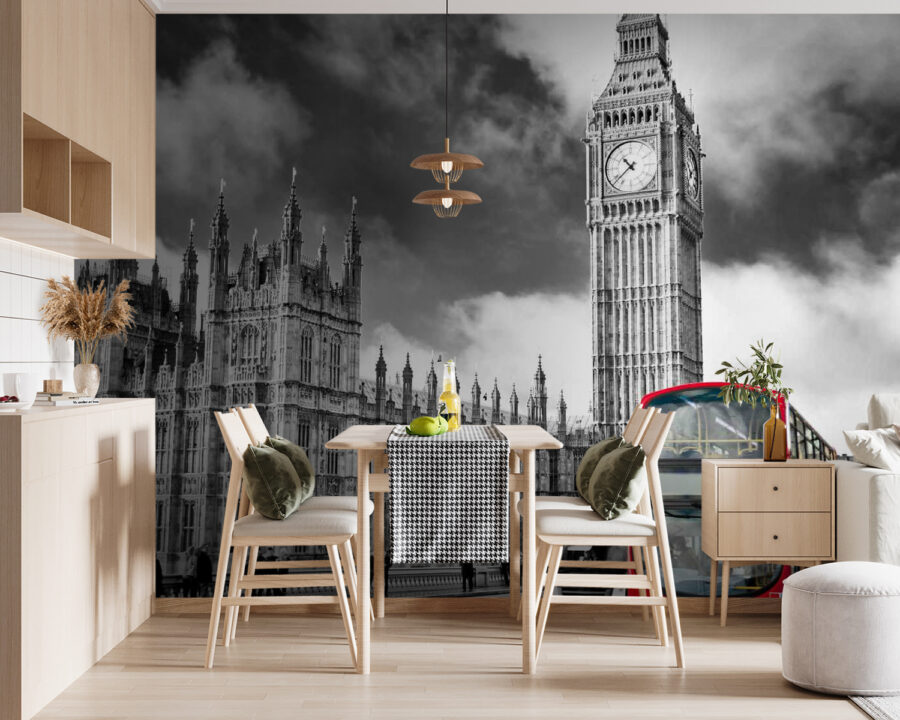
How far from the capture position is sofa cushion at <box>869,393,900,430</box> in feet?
13.5

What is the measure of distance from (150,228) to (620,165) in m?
2.32

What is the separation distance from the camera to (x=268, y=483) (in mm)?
3453

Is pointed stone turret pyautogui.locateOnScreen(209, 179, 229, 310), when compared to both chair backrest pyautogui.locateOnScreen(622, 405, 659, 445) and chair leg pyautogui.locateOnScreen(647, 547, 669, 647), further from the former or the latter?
chair leg pyautogui.locateOnScreen(647, 547, 669, 647)

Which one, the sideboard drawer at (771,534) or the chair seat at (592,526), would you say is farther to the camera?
the sideboard drawer at (771,534)

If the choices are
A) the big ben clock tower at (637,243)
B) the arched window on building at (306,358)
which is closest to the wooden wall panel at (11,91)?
the arched window on building at (306,358)

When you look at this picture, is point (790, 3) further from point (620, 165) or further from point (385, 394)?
point (385, 394)

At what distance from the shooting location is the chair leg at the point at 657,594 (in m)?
3.52

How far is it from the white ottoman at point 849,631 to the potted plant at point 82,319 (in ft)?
9.67

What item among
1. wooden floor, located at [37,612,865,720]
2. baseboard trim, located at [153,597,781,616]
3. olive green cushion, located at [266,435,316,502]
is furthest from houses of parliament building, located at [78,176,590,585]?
wooden floor, located at [37,612,865,720]

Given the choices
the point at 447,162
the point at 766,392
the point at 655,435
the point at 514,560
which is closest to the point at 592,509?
the point at 655,435

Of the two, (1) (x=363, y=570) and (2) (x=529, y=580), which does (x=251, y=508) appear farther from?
(2) (x=529, y=580)

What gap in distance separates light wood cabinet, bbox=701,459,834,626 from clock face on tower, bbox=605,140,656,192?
4.85ft

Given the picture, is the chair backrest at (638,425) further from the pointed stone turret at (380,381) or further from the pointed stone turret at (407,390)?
the pointed stone turret at (380,381)

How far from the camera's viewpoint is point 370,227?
4.58m
